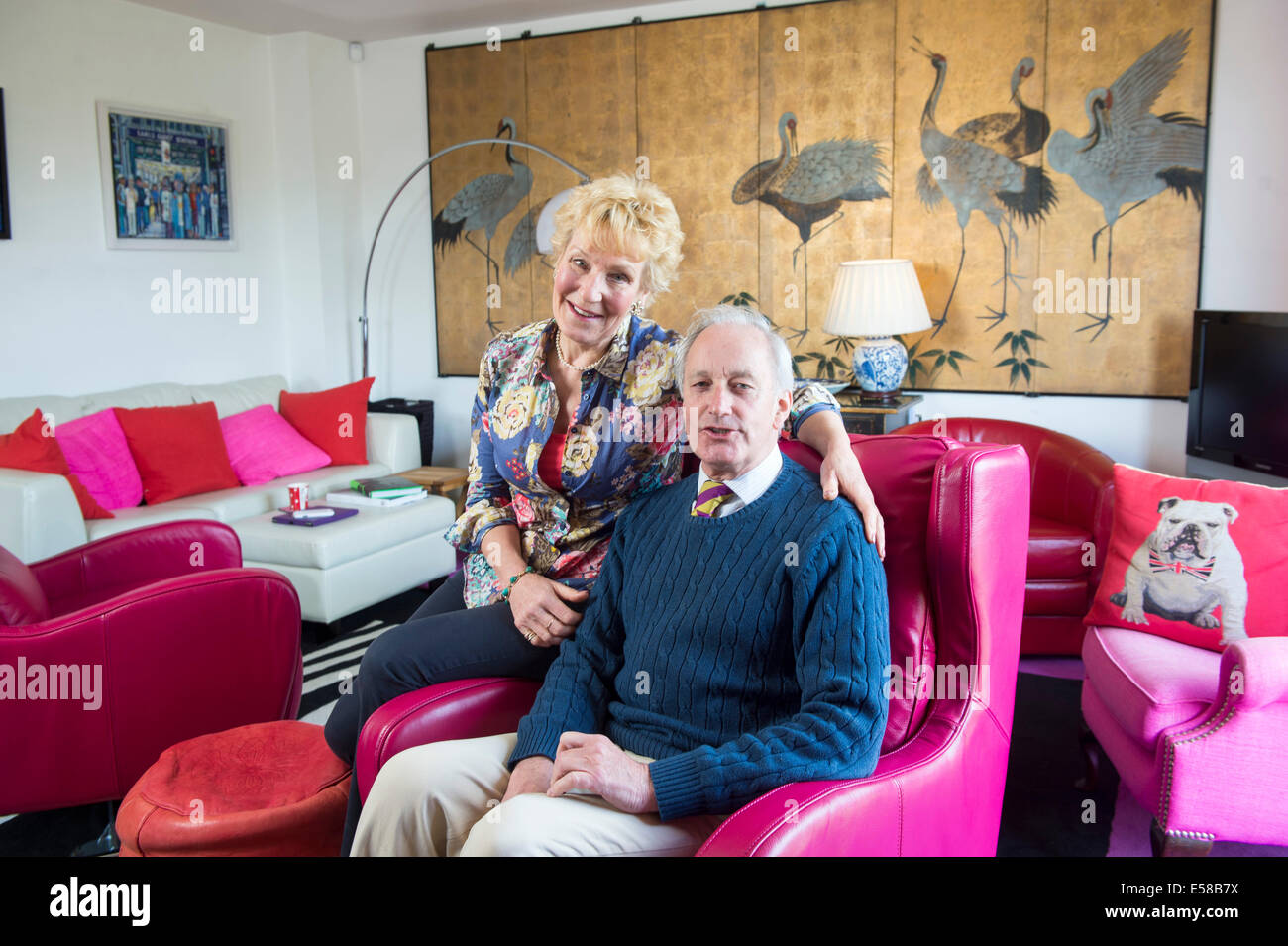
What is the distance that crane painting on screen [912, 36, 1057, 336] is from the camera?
427 centimetres

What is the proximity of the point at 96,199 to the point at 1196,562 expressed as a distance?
4.61 metres

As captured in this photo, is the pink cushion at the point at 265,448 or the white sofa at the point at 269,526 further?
the pink cushion at the point at 265,448

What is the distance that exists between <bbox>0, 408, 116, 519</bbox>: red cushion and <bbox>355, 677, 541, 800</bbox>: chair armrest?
2.36 m

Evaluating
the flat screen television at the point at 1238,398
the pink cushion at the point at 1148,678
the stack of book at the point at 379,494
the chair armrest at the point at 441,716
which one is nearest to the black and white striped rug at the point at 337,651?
the stack of book at the point at 379,494

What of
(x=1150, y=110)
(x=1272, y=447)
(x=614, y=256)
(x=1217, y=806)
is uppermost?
(x=1150, y=110)

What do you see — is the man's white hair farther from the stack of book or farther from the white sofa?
the stack of book

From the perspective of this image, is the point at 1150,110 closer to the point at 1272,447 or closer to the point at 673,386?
the point at 1272,447

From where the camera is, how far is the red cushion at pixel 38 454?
346 cm

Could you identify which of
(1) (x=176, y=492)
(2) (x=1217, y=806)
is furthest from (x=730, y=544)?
(1) (x=176, y=492)

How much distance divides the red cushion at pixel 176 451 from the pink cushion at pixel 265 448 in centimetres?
11

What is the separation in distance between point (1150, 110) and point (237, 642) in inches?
157

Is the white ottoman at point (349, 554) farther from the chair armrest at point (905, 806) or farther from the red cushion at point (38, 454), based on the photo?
the chair armrest at point (905, 806)

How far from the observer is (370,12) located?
4.98 meters
